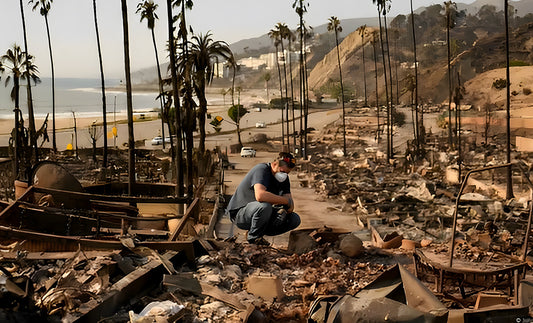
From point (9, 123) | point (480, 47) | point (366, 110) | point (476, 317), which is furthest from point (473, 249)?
point (480, 47)

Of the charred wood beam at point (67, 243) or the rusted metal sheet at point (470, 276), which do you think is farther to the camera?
the charred wood beam at point (67, 243)

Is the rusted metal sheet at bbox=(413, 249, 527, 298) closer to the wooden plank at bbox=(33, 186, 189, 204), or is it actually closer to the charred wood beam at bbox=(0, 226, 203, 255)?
the charred wood beam at bbox=(0, 226, 203, 255)

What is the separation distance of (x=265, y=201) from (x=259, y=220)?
0.31 meters

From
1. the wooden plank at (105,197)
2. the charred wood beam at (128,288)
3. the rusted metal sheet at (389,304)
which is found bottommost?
the charred wood beam at (128,288)

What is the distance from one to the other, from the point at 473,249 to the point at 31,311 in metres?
6.98

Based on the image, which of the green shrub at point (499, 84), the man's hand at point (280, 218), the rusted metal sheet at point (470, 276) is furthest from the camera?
the green shrub at point (499, 84)

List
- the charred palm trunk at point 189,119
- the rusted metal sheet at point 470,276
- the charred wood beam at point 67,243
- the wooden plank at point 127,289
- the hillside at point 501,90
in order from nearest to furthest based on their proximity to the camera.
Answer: the wooden plank at point 127,289 → the rusted metal sheet at point 470,276 → the charred wood beam at point 67,243 → the charred palm trunk at point 189,119 → the hillside at point 501,90

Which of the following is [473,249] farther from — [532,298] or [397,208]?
[397,208]

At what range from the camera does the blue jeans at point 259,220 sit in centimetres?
933

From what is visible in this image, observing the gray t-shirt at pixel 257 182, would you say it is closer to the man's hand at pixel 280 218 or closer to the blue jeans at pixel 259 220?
the blue jeans at pixel 259 220

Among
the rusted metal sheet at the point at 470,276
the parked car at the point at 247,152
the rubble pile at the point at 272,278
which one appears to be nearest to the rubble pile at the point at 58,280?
the rubble pile at the point at 272,278

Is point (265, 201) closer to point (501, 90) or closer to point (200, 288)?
point (200, 288)

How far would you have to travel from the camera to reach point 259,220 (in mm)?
9398

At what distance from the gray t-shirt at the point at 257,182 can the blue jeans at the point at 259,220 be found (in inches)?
5.3
